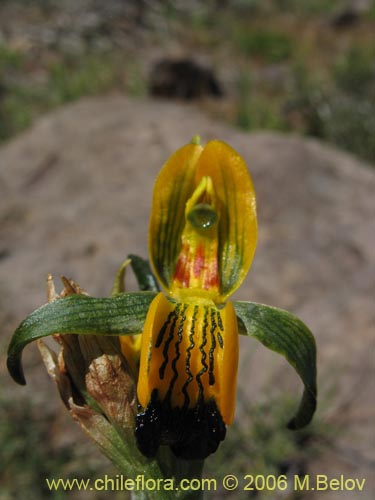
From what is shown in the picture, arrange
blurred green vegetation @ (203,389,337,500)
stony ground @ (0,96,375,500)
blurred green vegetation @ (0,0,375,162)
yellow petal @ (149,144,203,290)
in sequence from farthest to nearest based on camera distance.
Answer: blurred green vegetation @ (0,0,375,162), stony ground @ (0,96,375,500), blurred green vegetation @ (203,389,337,500), yellow petal @ (149,144,203,290)

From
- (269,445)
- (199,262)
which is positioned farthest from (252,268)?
(199,262)

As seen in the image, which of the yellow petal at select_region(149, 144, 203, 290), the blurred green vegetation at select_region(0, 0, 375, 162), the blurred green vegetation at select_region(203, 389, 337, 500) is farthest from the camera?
the blurred green vegetation at select_region(0, 0, 375, 162)

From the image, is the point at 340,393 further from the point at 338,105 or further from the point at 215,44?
the point at 215,44

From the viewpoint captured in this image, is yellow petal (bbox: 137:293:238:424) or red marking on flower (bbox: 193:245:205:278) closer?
yellow petal (bbox: 137:293:238:424)

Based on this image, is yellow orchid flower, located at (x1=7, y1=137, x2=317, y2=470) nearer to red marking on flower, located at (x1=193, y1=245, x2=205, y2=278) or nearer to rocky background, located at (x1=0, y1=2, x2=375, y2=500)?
red marking on flower, located at (x1=193, y1=245, x2=205, y2=278)

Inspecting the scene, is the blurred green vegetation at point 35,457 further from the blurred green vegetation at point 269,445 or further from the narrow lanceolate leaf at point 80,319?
the narrow lanceolate leaf at point 80,319

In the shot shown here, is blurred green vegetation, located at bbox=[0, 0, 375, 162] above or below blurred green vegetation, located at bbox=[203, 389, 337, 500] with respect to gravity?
above

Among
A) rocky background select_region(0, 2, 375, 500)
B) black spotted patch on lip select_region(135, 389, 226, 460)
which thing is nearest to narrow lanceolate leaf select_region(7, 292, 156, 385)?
black spotted patch on lip select_region(135, 389, 226, 460)

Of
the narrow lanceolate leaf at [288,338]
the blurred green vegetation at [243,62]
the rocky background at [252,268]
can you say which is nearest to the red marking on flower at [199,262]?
the narrow lanceolate leaf at [288,338]
